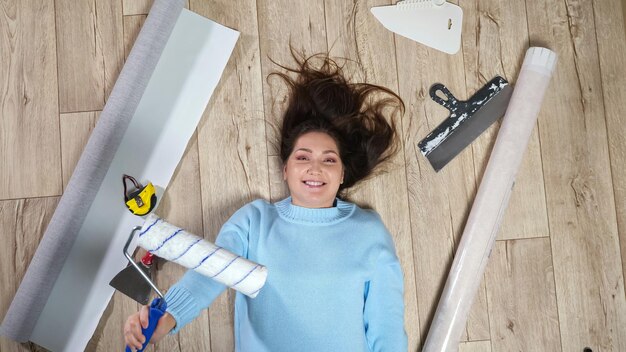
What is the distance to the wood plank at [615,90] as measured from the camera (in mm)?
1534

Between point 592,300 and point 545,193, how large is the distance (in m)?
0.32

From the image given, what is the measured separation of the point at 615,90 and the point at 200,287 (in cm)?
124

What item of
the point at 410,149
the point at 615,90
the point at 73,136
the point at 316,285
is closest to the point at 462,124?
the point at 410,149

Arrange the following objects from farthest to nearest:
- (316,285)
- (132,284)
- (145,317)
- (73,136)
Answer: (73,136) → (316,285) → (132,284) → (145,317)

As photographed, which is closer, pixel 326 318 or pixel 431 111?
pixel 326 318

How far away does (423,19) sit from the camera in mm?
1516

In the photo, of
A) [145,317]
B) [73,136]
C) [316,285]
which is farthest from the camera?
[73,136]

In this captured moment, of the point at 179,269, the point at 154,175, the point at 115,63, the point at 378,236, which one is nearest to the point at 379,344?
the point at 378,236

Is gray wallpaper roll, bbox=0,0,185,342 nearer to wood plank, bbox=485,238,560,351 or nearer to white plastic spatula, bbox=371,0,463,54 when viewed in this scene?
white plastic spatula, bbox=371,0,463,54

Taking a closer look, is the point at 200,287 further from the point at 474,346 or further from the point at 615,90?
the point at 615,90

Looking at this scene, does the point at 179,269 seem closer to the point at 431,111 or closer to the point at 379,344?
the point at 379,344

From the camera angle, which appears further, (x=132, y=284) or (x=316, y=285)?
(x=316, y=285)

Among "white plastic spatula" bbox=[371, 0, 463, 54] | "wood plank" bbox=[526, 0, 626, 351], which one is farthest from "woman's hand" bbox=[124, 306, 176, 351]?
"wood plank" bbox=[526, 0, 626, 351]

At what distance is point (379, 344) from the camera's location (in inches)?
52.4
